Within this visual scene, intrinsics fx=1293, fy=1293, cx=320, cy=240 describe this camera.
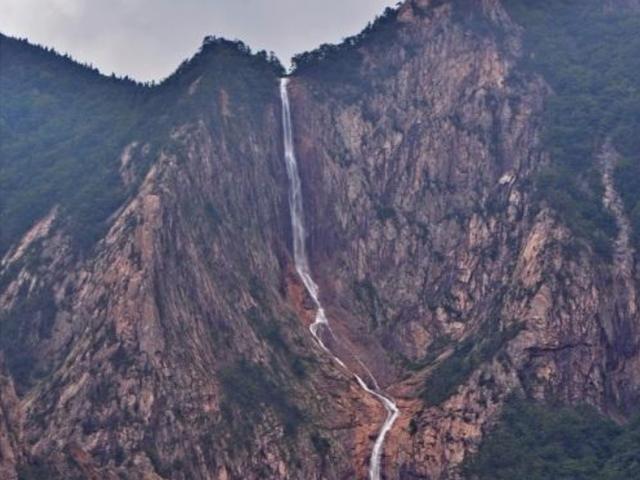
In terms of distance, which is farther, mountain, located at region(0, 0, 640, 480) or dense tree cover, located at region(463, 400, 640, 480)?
mountain, located at region(0, 0, 640, 480)

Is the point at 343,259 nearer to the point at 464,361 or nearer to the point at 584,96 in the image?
the point at 464,361

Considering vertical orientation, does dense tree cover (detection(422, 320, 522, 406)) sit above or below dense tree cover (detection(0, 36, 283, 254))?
below

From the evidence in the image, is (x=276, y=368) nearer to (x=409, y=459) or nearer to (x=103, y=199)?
(x=409, y=459)

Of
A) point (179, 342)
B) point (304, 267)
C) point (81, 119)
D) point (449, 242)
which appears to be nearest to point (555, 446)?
point (449, 242)

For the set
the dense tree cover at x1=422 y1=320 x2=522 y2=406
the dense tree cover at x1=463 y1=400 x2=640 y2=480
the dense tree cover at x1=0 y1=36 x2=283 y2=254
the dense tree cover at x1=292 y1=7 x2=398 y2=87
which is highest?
the dense tree cover at x1=292 y1=7 x2=398 y2=87

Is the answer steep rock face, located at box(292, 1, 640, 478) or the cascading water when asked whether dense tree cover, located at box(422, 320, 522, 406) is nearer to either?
steep rock face, located at box(292, 1, 640, 478)

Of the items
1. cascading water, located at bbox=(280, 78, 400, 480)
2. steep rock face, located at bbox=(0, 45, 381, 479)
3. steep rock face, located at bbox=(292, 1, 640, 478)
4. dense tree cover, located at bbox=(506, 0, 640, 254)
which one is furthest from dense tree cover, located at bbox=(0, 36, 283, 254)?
dense tree cover, located at bbox=(506, 0, 640, 254)
